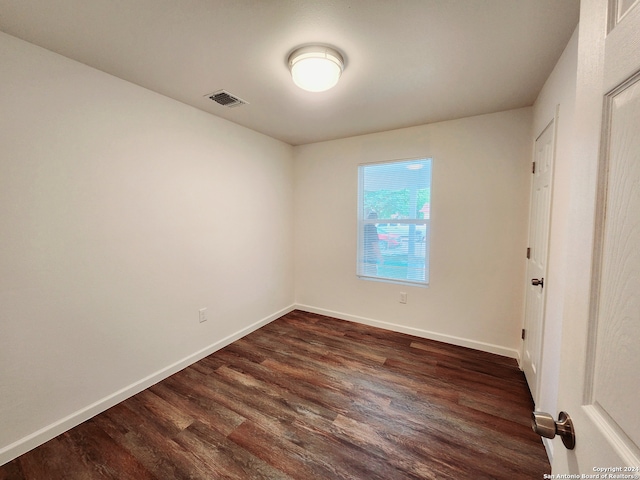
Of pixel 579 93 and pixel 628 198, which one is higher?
pixel 579 93

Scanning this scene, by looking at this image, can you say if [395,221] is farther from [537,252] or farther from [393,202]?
[537,252]

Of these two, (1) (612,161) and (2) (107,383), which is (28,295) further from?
(1) (612,161)

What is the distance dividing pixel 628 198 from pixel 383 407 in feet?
6.42

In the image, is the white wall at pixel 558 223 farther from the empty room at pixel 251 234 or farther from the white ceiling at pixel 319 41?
the white ceiling at pixel 319 41

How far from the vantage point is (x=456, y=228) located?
108 inches

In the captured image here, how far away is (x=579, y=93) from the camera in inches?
24.5

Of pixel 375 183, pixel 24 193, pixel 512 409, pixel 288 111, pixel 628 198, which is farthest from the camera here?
pixel 375 183

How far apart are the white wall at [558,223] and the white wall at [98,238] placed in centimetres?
266

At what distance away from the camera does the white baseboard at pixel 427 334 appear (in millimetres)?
2582

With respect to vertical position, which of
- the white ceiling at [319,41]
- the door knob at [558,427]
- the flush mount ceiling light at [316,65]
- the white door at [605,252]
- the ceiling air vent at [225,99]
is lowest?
the door knob at [558,427]

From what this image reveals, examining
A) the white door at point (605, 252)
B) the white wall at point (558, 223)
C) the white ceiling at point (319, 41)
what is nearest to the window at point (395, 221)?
the white ceiling at point (319, 41)

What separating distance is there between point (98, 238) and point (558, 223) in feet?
9.71

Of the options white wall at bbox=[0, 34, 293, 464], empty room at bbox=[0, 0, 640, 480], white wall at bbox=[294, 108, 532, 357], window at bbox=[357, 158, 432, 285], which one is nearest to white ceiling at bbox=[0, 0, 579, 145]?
empty room at bbox=[0, 0, 640, 480]

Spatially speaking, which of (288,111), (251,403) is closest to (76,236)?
(251,403)
